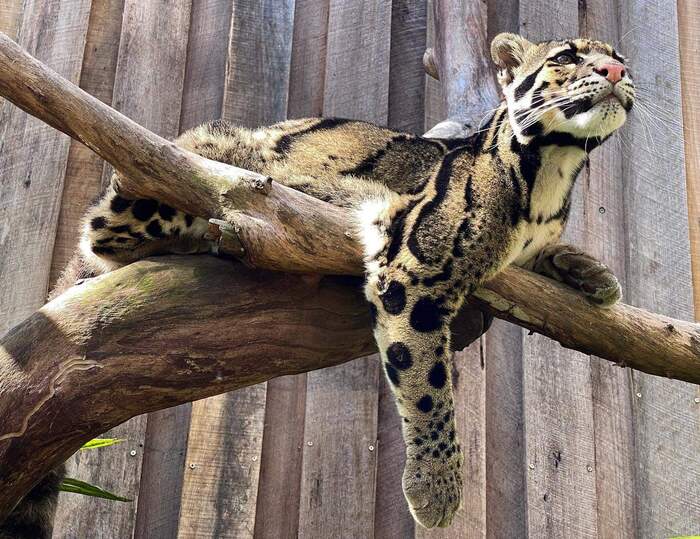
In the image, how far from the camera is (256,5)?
5.82m

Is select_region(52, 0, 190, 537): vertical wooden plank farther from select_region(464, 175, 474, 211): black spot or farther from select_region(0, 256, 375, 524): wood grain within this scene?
select_region(464, 175, 474, 211): black spot

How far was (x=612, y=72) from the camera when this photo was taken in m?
4.24

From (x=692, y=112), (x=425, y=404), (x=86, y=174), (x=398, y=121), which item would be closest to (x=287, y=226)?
(x=425, y=404)

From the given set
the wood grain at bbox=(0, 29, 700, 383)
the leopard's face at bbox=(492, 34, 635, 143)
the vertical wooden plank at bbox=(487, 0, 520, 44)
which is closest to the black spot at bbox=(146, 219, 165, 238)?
the wood grain at bbox=(0, 29, 700, 383)

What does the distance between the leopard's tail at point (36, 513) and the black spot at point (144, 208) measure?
1.18 metres

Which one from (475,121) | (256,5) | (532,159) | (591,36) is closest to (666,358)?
(532,159)

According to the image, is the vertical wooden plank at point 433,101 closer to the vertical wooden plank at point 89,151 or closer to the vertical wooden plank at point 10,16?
the vertical wooden plank at point 89,151

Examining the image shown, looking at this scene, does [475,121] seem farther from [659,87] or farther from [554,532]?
[554,532]

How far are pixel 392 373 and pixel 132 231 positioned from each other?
1377mm

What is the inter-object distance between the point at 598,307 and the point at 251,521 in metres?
2.10

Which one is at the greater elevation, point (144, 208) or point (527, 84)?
point (527, 84)

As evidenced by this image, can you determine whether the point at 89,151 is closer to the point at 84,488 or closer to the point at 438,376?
the point at 84,488

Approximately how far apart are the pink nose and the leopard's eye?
27 centimetres

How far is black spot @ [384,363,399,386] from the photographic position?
13.5ft
